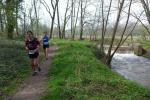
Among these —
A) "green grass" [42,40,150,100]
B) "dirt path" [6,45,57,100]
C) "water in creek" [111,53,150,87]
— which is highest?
"green grass" [42,40,150,100]

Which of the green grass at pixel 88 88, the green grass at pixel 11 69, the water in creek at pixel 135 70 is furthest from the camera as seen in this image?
the water in creek at pixel 135 70

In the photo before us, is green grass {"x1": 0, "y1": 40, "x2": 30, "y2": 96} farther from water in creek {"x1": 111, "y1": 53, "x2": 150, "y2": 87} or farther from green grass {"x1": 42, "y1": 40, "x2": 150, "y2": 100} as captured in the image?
water in creek {"x1": 111, "y1": 53, "x2": 150, "y2": 87}

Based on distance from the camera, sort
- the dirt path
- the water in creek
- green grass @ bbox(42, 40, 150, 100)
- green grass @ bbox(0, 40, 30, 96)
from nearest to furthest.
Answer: green grass @ bbox(42, 40, 150, 100)
the dirt path
green grass @ bbox(0, 40, 30, 96)
the water in creek

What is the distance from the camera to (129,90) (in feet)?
39.2

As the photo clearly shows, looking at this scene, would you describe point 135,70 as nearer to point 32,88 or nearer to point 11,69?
point 11,69

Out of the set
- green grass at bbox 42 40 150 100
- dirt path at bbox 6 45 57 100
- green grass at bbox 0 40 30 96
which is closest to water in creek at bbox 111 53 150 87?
green grass at bbox 42 40 150 100

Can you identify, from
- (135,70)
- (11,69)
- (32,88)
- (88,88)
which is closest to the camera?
(88,88)

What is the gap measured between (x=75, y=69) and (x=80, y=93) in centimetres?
506

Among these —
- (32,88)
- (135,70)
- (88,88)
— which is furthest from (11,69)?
(135,70)

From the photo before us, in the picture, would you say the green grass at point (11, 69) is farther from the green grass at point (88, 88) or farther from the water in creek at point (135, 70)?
the water in creek at point (135, 70)

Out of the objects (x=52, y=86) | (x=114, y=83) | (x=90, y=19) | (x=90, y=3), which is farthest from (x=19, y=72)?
(x=90, y=19)

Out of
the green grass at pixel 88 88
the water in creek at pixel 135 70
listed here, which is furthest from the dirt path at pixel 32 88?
the water in creek at pixel 135 70

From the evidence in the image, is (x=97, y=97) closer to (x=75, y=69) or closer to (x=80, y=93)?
(x=80, y=93)

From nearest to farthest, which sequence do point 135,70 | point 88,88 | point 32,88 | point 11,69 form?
point 88,88, point 32,88, point 11,69, point 135,70
